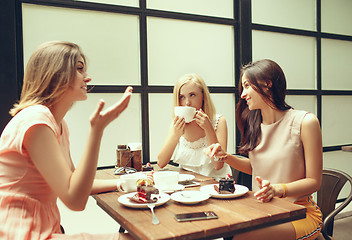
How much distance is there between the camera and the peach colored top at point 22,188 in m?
1.01

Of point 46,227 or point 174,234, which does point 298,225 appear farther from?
point 46,227

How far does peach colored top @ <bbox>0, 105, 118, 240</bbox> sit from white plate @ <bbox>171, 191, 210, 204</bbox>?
0.40 meters

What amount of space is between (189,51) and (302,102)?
1.48m

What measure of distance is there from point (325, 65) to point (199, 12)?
1.75 metres

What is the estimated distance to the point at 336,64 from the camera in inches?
141

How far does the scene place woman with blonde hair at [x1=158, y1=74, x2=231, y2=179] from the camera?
6.56 feet

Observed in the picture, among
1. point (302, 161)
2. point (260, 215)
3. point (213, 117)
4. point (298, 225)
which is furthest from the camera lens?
point (213, 117)

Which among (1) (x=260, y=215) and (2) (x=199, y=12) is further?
(2) (x=199, y=12)


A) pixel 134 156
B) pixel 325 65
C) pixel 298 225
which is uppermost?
pixel 325 65

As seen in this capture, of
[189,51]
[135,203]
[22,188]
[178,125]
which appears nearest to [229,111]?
[189,51]

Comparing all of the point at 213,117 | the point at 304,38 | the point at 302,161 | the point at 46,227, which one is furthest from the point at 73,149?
the point at 304,38

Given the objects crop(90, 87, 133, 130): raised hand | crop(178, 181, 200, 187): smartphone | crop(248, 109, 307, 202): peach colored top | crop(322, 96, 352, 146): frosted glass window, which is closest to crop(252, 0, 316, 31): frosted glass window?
crop(322, 96, 352, 146): frosted glass window

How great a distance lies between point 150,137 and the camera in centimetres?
254

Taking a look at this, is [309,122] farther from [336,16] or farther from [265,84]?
[336,16]
